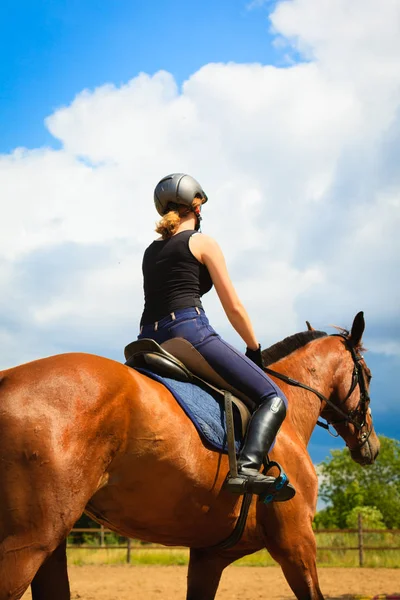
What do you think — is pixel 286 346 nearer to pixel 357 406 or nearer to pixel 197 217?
pixel 357 406

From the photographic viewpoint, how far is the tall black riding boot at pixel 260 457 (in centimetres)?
456

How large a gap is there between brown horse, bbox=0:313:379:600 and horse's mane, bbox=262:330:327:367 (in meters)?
1.07

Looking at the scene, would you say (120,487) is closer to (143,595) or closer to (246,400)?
(246,400)

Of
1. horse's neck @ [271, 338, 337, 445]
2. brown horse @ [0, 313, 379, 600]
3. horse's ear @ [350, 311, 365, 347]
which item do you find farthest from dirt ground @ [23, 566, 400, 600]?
brown horse @ [0, 313, 379, 600]

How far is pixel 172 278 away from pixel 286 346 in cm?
205

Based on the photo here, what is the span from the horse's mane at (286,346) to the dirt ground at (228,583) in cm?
981

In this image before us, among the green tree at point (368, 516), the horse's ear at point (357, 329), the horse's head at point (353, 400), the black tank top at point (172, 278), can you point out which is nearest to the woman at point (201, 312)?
the black tank top at point (172, 278)

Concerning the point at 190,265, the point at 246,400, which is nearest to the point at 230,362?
the point at 246,400

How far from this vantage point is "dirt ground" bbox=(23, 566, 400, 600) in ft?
52.4

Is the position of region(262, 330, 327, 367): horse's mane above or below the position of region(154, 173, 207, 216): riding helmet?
below

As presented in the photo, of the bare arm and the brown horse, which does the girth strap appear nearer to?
the brown horse

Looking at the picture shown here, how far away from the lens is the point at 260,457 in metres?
4.71

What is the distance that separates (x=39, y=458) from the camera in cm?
369

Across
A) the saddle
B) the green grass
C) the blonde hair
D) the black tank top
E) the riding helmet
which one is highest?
the riding helmet
